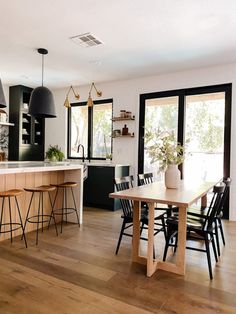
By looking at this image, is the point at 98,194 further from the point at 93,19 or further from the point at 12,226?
the point at 93,19

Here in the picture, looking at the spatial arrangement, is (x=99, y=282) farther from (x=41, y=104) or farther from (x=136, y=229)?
(x=41, y=104)

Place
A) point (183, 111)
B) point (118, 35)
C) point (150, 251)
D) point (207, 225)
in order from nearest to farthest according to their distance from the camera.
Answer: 1. point (150, 251)
2. point (207, 225)
3. point (118, 35)
4. point (183, 111)

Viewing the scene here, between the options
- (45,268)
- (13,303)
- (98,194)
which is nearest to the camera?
(13,303)

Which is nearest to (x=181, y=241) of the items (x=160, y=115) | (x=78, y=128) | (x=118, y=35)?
(x=118, y=35)

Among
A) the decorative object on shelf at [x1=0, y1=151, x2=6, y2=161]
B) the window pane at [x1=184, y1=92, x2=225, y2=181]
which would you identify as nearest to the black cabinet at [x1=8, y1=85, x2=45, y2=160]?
the decorative object on shelf at [x1=0, y1=151, x2=6, y2=161]

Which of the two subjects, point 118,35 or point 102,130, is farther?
point 102,130

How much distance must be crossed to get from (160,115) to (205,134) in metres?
1.04

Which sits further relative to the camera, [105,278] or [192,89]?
[192,89]

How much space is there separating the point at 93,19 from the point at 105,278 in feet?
9.59

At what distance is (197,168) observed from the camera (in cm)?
487

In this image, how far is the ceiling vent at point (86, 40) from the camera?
3.41m

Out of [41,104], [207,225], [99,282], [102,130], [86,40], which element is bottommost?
[99,282]

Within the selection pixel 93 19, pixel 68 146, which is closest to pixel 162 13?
pixel 93 19

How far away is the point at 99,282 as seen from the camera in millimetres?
2160
